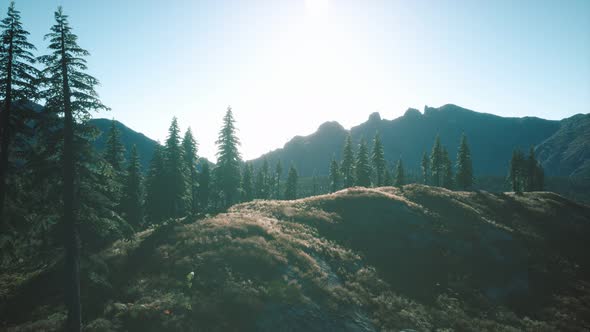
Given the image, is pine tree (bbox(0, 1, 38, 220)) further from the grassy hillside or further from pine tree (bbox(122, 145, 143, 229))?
pine tree (bbox(122, 145, 143, 229))

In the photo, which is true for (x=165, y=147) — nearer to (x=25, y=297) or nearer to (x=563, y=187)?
(x=25, y=297)

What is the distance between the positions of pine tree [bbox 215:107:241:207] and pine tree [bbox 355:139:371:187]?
102ft

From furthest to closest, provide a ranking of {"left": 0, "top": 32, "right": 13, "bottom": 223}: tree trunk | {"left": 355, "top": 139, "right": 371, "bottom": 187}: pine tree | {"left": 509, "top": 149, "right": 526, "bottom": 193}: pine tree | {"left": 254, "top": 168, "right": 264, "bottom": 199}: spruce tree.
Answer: {"left": 254, "top": 168, "right": 264, "bottom": 199}: spruce tree < {"left": 509, "top": 149, "right": 526, "bottom": 193}: pine tree < {"left": 355, "top": 139, "right": 371, "bottom": 187}: pine tree < {"left": 0, "top": 32, "right": 13, "bottom": 223}: tree trunk

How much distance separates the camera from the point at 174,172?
39688 mm

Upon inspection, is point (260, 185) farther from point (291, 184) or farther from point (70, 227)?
point (70, 227)

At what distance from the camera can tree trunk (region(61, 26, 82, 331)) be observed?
1242 centimetres

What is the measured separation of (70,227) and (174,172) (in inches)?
1099

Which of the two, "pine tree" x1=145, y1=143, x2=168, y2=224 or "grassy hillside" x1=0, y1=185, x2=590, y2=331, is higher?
Result: "pine tree" x1=145, y1=143, x2=168, y2=224

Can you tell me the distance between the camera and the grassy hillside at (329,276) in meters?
15.4

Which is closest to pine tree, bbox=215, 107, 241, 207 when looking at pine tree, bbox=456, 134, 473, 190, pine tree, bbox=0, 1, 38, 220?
pine tree, bbox=0, 1, 38, 220

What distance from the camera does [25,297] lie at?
16.8m

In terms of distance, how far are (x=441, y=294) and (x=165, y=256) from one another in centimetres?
2250

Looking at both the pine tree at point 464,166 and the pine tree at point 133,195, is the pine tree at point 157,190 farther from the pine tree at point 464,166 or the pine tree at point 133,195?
the pine tree at point 464,166

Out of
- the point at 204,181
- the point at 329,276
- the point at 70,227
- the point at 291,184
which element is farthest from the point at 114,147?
the point at 291,184
